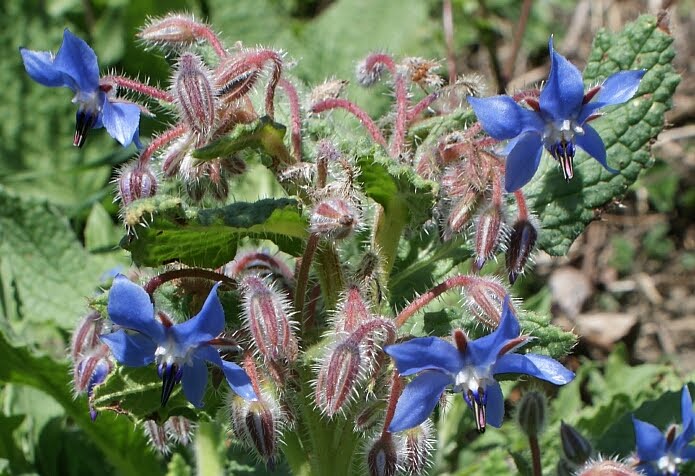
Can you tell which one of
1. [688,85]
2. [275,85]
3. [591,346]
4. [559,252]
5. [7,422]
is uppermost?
[275,85]

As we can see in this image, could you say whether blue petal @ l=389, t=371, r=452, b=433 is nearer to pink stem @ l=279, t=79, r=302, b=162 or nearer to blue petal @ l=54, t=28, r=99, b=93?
pink stem @ l=279, t=79, r=302, b=162

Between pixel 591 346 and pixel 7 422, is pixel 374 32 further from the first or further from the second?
pixel 7 422

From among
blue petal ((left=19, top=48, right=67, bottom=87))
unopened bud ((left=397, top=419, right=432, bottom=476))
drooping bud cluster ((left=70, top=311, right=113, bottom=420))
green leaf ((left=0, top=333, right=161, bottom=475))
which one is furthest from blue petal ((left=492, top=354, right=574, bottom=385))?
green leaf ((left=0, top=333, right=161, bottom=475))

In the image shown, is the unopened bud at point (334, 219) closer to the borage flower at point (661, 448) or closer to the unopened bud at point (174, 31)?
the unopened bud at point (174, 31)

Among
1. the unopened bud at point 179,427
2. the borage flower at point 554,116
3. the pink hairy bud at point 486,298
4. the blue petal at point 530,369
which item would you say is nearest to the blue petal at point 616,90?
the borage flower at point 554,116

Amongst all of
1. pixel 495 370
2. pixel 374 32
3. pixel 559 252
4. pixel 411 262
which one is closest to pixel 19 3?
pixel 374 32
